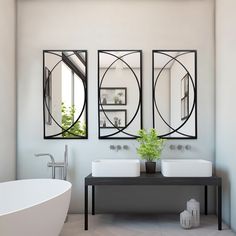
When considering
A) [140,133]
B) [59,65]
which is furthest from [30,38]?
[140,133]

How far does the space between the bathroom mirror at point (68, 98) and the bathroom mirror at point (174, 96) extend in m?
0.93

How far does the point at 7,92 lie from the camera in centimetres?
393

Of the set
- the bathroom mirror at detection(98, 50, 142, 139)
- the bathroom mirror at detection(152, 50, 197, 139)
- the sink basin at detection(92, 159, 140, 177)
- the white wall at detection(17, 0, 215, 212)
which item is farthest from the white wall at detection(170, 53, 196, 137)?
the sink basin at detection(92, 159, 140, 177)

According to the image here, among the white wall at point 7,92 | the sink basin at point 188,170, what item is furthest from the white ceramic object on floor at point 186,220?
the white wall at point 7,92

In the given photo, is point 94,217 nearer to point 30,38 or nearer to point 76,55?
point 76,55

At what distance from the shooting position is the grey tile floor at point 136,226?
135 inches

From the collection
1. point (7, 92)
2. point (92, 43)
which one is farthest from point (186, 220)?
point (7, 92)

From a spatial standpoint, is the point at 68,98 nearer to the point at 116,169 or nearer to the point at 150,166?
the point at 116,169

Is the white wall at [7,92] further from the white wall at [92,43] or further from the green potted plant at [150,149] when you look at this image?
the green potted plant at [150,149]

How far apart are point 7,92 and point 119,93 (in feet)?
4.53

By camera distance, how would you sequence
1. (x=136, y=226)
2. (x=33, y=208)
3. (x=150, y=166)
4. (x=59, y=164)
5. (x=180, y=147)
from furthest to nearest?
(x=180, y=147) → (x=59, y=164) → (x=150, y=166) → (x=136, y=226) → (x=33, y=208)

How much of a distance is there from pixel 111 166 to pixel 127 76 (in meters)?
1.24

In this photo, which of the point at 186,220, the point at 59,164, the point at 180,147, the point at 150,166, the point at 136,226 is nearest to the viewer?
the point at 186,220

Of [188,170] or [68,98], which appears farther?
[68,98]
